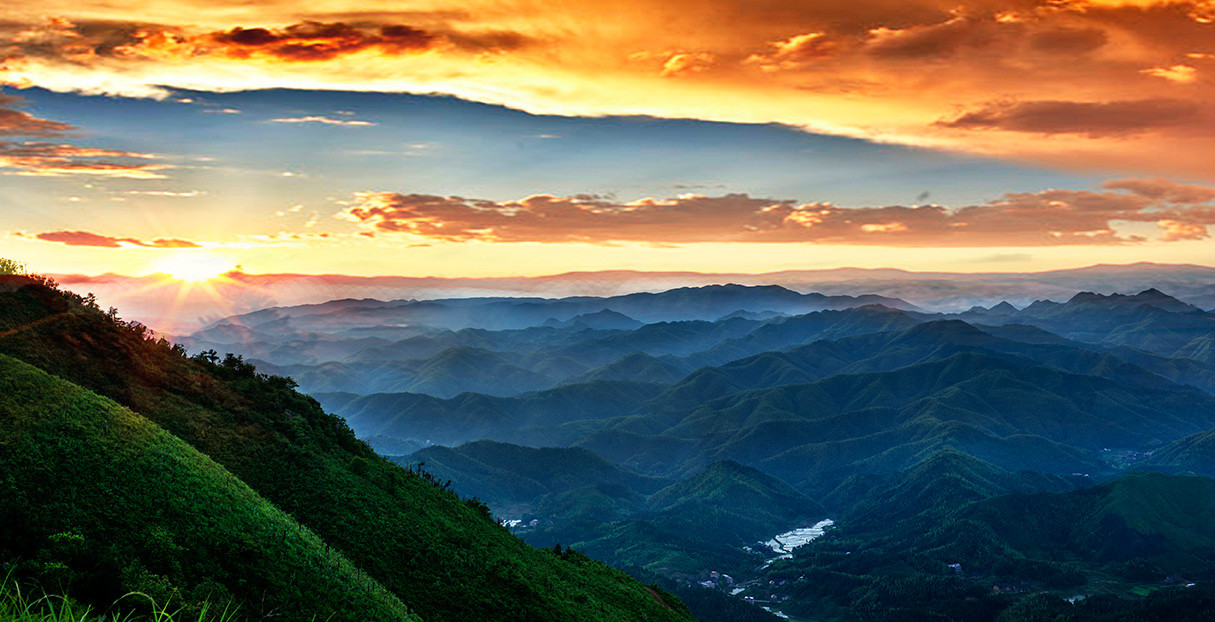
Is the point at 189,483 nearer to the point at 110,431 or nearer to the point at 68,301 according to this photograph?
the point at 110,431

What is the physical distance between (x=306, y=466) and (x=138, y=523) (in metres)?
21.5

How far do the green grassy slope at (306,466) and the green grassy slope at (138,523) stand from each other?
6351 mm

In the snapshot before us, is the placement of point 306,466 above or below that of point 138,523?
below

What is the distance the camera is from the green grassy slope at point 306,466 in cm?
5153

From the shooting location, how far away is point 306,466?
57312 mm

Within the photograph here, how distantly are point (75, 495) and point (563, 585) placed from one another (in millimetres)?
37091

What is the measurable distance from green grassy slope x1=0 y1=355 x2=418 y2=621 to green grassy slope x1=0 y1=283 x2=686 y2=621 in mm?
6351

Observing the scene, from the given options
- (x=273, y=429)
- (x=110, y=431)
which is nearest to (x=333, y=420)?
(x=273, y=429)

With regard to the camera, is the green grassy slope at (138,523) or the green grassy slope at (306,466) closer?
the green grassy slope at (138,523)

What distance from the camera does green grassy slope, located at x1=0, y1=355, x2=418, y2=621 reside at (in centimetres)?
3203

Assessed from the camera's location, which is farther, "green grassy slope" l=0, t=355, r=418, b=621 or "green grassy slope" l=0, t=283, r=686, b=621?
"green grassy slope" l=0, t=283, r=686, b=621

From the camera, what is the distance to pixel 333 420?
69312 millimetres

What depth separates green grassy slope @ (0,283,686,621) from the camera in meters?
51.5

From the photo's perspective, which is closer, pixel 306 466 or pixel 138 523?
pixel 138 523
